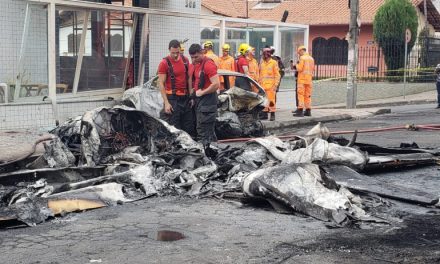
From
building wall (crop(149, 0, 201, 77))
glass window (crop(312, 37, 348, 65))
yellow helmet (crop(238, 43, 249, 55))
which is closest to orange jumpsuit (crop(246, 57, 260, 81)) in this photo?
yellow helmet (crop(238, 43, 249, 55))

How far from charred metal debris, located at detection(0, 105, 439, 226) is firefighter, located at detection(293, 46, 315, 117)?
6751 millimetres

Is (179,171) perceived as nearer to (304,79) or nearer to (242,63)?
(242,63)

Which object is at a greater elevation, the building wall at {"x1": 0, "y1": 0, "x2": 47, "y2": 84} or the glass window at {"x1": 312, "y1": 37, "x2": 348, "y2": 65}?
the glass window at {"x1": 312, "y1": 37, "x2": 348, "y2": 65}

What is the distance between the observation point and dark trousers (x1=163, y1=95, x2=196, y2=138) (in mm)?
10633

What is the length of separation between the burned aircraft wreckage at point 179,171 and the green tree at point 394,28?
84.4 feet

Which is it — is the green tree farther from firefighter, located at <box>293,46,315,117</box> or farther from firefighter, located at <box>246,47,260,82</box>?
firefighter, located at <box>246,47,260,82</box>

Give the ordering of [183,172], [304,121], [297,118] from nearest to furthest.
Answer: [183,172] → [304,121] → [297,118]

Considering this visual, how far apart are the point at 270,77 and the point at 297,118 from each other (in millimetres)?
1541

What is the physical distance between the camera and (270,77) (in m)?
15.4

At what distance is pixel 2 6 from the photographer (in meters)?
11.9

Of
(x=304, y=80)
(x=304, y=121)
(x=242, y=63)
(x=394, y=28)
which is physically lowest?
(x=304, y=121)

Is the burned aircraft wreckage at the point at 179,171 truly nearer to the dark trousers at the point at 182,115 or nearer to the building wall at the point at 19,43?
the dark trousers at the point at 182,115

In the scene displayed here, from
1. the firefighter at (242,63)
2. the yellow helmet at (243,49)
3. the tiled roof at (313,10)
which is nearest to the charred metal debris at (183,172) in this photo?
the firefighter at (242,63)

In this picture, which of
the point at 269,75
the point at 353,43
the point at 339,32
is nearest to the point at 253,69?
the point at 269,75
